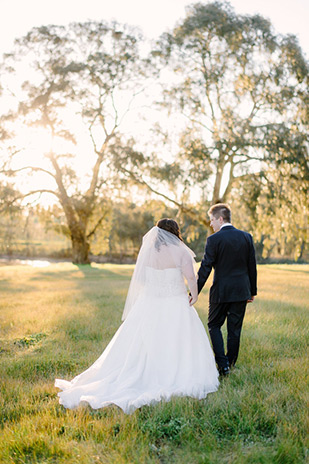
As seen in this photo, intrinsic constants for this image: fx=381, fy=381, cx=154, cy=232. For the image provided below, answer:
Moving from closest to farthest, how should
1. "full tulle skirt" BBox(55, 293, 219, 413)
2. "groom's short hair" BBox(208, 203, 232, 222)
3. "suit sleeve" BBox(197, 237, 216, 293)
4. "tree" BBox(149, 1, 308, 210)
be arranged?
"full tulle skirt" BBox(55, 293, 219, 413)
"suit sleeve" BBox(197, 237, 216, 293)
"groom's short hair" BBox(208, 203, 232, 222)
"tree" BBox(149, 1, 308, 210)

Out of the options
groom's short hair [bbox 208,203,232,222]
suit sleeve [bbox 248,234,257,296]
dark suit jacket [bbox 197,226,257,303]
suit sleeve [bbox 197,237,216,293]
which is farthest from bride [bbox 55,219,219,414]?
suit sleeve [bbox 248,234,257,296]

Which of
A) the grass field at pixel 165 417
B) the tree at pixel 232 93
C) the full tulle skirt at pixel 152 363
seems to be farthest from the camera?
the tree at pixel 232 93

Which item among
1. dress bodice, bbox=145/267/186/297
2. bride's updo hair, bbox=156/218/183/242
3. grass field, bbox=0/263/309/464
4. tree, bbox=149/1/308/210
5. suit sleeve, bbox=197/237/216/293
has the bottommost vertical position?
grass field, bbox=0/263/309/464

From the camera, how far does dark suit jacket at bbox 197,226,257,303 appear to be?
4.99 meters

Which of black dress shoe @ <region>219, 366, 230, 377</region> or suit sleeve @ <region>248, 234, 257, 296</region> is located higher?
suit sleeve @ <region>248, 234, 257, 296</region>

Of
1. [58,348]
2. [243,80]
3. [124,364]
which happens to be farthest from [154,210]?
[124,364]

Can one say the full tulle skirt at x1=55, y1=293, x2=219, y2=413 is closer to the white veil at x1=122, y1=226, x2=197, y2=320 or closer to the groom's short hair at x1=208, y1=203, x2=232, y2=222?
the white veil at x1=122, y1=226, x2=197, y2=320

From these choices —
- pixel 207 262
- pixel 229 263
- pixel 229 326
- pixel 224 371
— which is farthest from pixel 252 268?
pixel 224 371

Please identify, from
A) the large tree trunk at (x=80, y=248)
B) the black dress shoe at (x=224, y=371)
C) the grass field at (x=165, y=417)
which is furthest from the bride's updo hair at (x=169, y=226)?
the large tree trunk at (x=80, y=248)

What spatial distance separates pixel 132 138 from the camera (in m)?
23.5

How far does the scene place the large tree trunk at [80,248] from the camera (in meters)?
30.6

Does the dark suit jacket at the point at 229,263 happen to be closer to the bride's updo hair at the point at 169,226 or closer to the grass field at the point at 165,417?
the bride's updo hair at the point at 169,226

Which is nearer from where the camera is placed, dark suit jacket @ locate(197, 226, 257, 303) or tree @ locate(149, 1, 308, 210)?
dark suit jacket @ locate(197, 226, 257, 303)

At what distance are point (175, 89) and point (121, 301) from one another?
14.8 metres
